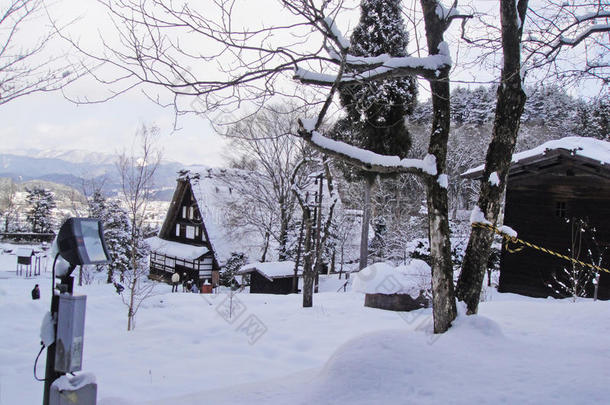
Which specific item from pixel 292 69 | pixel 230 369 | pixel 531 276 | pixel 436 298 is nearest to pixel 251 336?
pixel 230 369

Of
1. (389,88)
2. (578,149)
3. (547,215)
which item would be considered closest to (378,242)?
(389,88)

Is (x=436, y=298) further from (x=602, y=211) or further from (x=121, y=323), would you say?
(x=602, y=211)

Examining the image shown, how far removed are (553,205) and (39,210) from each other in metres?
41.3

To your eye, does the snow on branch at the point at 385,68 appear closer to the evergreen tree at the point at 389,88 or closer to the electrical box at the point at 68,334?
the electrical box at the point at 68,334

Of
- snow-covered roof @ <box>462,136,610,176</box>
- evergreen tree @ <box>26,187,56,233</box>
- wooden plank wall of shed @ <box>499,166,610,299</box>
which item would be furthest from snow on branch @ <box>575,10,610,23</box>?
evergreen tree @ <box>26,187,56,233</box>

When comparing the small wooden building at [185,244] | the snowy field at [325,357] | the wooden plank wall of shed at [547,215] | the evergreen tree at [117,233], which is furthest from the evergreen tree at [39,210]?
the wooden plank wall of shed at [547,215]

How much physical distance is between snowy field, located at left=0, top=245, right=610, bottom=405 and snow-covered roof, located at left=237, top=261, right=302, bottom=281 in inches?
360

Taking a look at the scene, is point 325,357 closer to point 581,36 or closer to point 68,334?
point 68,334

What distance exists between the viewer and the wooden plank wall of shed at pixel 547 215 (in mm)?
12062

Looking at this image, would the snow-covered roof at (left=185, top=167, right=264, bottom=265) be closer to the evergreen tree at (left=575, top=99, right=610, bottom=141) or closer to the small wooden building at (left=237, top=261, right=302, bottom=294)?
the small wooden building at (left=237, top=261, right=302, bottom=294)

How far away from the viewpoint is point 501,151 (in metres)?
4.52

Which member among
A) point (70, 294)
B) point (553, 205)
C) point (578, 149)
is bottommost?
point (70, 294)

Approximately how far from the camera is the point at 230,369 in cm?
516

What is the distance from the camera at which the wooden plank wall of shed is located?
12062 mm
